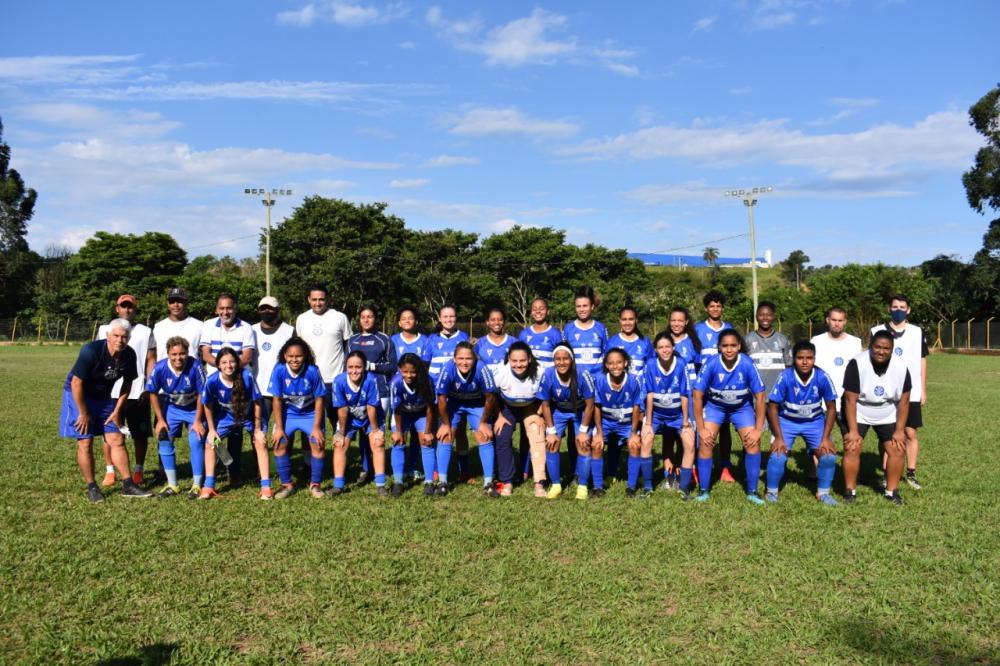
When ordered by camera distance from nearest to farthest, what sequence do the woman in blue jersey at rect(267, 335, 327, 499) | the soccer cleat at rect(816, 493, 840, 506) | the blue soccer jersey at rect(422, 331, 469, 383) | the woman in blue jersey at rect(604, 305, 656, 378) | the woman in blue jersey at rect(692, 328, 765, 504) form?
the soccer cleat at rect(816, 493, 840, 506), the woman in blue jersey at rect(692, 328, 765, 504), the woman in blue jersey at rect(267, 335, 327, 499), the woman in blue jersey at rect(604, 305, 656, 378), the blue soccer jersey at rect(422, 331, 469, 383)

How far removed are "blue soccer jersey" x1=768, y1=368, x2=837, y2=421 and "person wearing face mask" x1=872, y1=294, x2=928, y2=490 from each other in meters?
1.03

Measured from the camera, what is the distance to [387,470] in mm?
7348

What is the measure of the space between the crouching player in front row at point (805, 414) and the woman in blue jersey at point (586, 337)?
62.3 inches

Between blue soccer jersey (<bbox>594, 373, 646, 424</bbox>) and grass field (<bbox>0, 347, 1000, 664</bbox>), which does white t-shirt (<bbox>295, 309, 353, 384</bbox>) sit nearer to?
grass field (<bbox>0, 347, 1000, 664</bbox>)

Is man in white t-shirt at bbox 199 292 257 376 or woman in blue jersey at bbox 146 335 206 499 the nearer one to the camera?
woman in blue jersey at bbox 146 335 206 499

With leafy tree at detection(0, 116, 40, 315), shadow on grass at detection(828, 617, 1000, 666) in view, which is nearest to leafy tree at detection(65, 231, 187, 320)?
leafy tree at detection(0, 116, 40, 315)

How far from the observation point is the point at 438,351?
22.8ft

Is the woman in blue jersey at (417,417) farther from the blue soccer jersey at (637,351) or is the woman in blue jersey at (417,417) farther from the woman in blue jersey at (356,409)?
the blue soccer jersey at (637,351)

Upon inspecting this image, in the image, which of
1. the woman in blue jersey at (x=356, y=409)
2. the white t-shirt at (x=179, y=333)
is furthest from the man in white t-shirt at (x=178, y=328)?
the woman in blue jersey at (x=356, y=409)

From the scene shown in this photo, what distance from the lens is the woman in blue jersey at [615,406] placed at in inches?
249

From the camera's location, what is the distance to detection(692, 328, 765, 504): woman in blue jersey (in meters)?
6.14

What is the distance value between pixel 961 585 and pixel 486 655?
9.36ft

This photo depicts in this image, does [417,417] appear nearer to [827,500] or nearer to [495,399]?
[495,399]

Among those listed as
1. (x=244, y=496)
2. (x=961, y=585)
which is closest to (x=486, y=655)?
(x=961, y=585)
